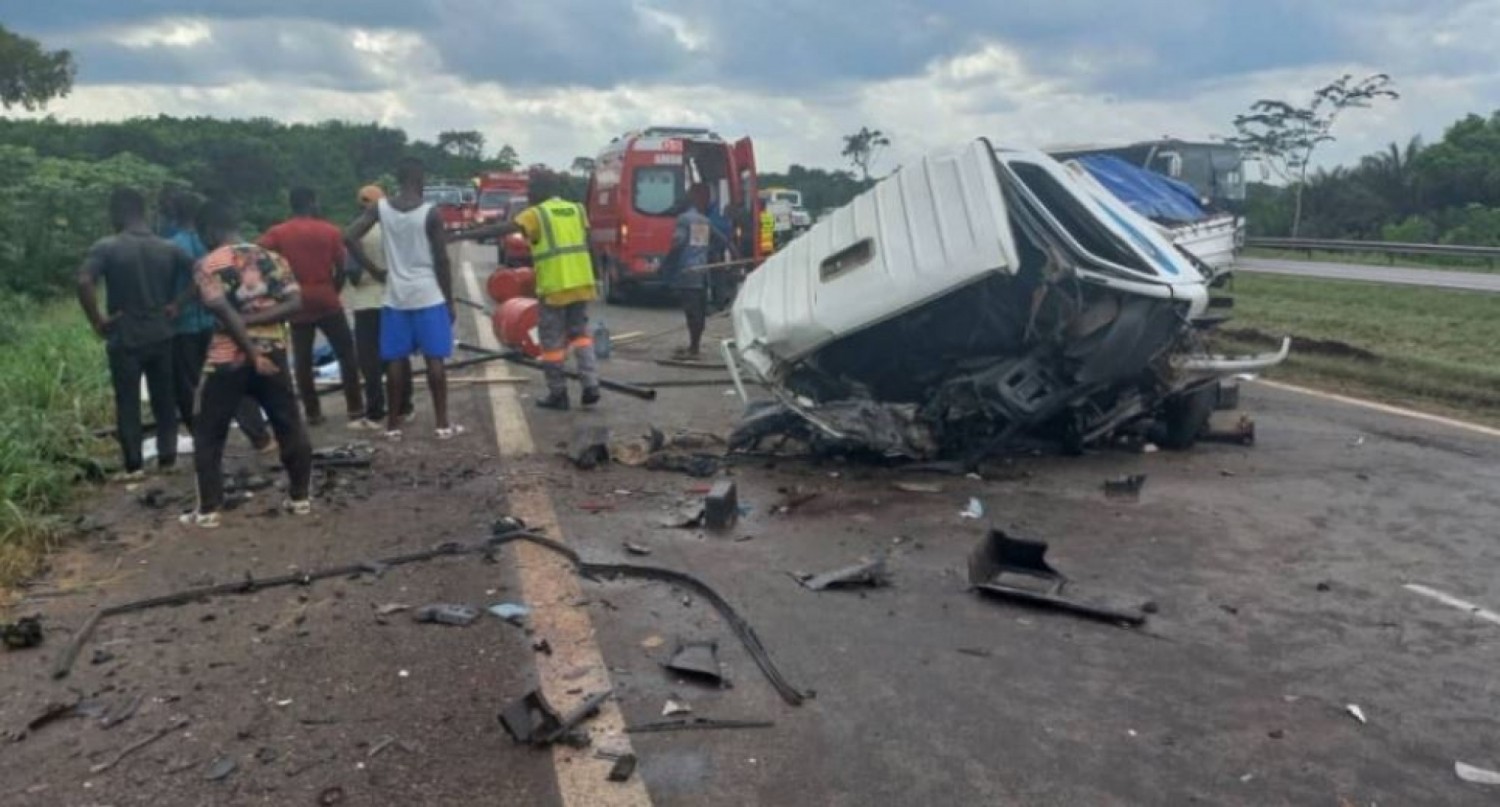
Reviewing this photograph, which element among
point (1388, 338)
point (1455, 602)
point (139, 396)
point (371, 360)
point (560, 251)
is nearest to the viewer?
point (1455, 602)

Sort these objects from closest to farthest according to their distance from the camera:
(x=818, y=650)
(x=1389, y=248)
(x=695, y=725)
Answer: (x=695, y=725)
(x=818, y=650)
(x=1389, y=248)

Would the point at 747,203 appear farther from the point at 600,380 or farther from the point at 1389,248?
the point at 1389,248

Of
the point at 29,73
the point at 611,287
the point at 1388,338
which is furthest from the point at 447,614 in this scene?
the point at 29,73

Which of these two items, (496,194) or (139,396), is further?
(496,194)

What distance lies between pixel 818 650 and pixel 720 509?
1.78 m

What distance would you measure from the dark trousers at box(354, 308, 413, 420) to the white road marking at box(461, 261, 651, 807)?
7.33ft

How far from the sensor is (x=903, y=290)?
280 inches

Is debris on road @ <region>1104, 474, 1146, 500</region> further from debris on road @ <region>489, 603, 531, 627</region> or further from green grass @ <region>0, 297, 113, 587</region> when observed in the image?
green grass @ <region>0, 297, 113, 587</region>

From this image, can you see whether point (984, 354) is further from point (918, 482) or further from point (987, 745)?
point (987, 745)

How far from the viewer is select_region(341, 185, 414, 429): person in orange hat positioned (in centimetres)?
890

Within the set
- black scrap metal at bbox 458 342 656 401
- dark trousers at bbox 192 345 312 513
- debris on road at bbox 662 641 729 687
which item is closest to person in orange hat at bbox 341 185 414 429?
black scrap metal at bbox 458 342 656 401

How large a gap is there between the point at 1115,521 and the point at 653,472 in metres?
2.64

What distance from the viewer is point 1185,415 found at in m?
8.22

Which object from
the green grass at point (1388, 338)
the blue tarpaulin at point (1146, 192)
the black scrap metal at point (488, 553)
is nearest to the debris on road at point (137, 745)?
the black scrap metal at point (488, 553)
